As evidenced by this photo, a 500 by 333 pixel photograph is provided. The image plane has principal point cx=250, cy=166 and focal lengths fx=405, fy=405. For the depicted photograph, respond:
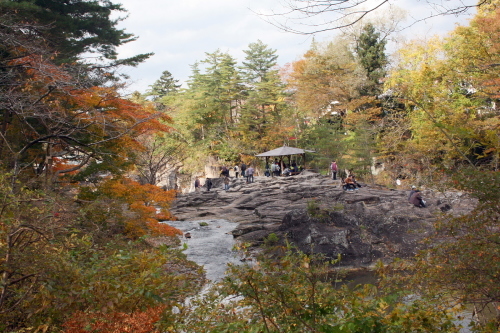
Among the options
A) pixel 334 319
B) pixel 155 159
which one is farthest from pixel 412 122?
pixel 334 319

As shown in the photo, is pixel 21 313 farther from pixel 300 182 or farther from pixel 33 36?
pixel 300 182

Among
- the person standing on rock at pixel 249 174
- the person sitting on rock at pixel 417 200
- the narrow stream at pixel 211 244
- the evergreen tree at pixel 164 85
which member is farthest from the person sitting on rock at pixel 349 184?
the evergreen tree at pixel 164 85

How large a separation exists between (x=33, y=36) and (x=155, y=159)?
19.9 metres

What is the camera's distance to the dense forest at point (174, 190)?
3.04m

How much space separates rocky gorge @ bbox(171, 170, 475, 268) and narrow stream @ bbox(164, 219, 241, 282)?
59cm

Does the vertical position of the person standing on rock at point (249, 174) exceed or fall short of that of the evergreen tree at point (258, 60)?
it falls short

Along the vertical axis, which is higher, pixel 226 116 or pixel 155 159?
pixel 226 116

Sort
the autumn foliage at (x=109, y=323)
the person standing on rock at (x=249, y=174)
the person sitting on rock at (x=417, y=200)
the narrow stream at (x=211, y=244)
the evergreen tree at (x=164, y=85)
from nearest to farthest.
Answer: the autumn foliage at (x=109, y=323) < the narrow stream at (x=211, y=244) < the person sitting on rock at (x=417, y=200) < the person standing on rock at (x=249, y=174) < the evergreen tree at (x=164, y=85)

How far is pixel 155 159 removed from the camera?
28.7 meters

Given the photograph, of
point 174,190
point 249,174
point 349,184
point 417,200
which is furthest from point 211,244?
point 249,174

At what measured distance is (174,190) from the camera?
1389cm

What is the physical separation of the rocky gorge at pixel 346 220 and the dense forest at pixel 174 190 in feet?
5.69

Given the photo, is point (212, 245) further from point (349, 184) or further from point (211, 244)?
point (349, 184)

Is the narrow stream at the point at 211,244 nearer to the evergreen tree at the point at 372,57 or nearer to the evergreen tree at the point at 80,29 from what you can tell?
the evergreen tree at the point at 80,29
